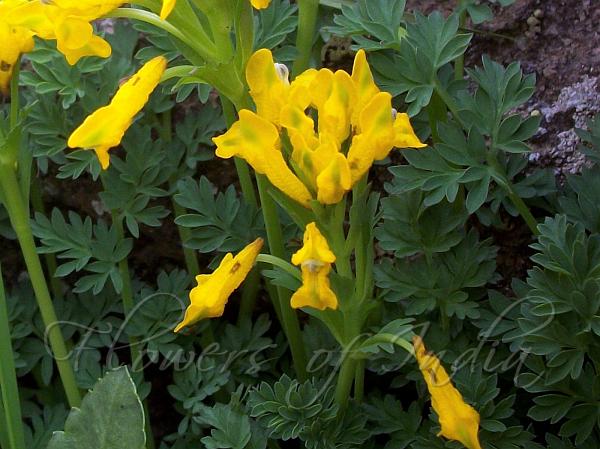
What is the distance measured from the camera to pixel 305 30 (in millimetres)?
1188

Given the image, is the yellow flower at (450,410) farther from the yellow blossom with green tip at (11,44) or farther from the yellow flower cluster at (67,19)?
the yellow blossom with green tip at (11,44)

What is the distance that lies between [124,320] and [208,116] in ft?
1.11

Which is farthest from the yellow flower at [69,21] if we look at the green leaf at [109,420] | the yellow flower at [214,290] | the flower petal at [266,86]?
the green leaf at [109,420]

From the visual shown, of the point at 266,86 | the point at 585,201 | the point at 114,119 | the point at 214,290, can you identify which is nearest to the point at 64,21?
the point at 114,119

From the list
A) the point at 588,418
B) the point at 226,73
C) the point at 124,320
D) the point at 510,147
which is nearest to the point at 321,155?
the point at 226,73

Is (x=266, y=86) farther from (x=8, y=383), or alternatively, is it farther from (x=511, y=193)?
(x=8, y=383)

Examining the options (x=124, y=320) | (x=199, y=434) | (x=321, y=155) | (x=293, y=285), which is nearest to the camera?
(x=321, y=155)

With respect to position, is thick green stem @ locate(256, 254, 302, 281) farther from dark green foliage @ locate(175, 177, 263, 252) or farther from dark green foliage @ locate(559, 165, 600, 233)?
dark green foliage @ locate(559, 165, 600, 233)

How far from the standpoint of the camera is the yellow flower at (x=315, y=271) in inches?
33.5

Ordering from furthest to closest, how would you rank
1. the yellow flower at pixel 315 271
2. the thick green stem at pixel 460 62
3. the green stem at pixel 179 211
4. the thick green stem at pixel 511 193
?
the green stem at pixel 179 211 → the thick green stem at pixel 460 62 → the thick green stem at pixel 511 193 → the yellow flower at pixel 315 271

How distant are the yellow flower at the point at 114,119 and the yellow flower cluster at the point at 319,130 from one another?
3.8 inches

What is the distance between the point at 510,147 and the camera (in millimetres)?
1082

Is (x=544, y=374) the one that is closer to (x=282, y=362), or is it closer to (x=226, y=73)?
(x=282, y=362)

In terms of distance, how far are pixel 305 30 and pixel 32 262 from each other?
0.48 meters
